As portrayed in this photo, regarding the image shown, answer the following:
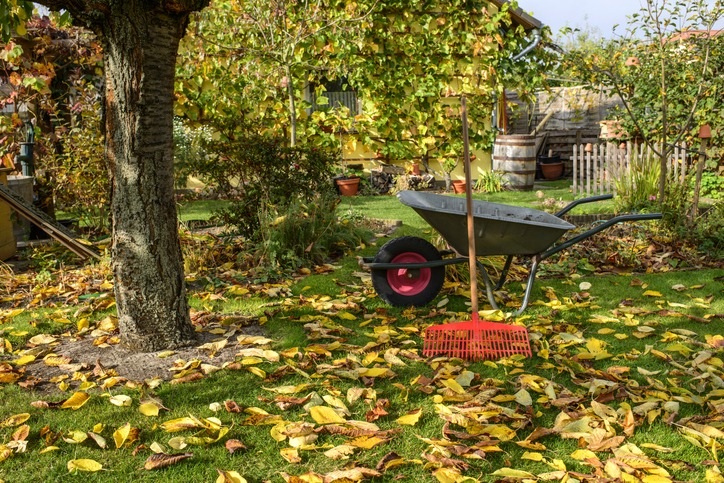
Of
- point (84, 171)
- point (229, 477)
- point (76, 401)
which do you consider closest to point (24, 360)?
point (76, 401)

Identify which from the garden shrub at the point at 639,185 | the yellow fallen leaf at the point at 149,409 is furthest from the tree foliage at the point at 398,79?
the yellow fallen leaf at the point at 149,409

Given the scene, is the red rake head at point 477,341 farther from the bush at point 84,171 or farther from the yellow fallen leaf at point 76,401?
the bush at point 84,171

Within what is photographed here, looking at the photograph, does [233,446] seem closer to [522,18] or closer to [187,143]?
Result: [187,143]

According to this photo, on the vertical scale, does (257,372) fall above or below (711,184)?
below

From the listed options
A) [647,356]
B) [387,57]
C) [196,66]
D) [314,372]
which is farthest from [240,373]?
[387,57]

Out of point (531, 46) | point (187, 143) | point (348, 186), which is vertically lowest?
point (348, 186)

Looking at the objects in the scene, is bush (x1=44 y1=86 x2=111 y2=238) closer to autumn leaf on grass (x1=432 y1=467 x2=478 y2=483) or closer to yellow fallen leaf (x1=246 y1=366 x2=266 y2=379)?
yellow fallen leaf (x1=246 y1=366 x2=266 y2=379)

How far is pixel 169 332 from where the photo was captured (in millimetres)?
3668

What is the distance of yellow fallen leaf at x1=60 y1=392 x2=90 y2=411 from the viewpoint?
119 inches

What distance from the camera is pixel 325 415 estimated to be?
289cm

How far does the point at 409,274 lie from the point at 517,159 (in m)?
7.41

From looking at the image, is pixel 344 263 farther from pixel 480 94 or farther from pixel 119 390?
pixel 480 94

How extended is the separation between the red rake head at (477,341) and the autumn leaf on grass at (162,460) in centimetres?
150

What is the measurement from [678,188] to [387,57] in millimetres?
6184
